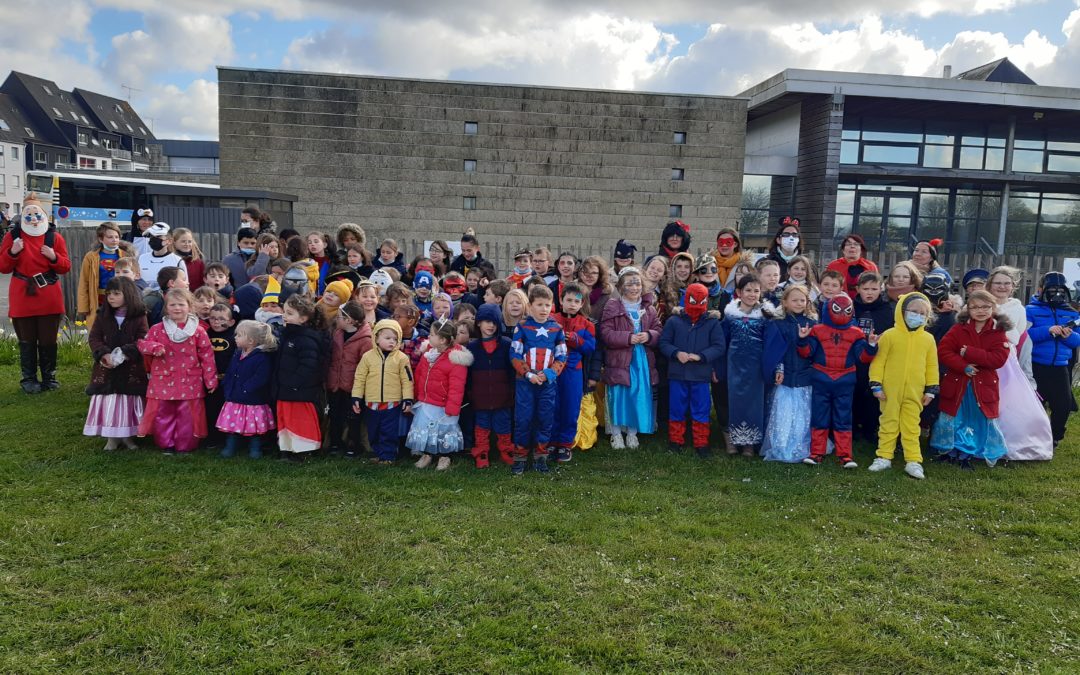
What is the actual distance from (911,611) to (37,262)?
345 inches

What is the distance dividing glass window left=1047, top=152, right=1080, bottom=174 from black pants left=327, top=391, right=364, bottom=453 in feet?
70.4

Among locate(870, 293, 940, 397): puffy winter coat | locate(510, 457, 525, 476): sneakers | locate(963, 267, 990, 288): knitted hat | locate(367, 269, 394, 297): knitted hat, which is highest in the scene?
locate(963, 267, 990, 288): knitted hat

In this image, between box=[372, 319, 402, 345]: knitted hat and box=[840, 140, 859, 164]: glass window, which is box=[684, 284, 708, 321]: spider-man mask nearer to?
box=[372, 319, 402, 345]: knitted hat

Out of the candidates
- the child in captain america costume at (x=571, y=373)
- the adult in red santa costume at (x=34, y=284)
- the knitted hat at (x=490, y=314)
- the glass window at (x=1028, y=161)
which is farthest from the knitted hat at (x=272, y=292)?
the glass window at (x=1028, y=161)

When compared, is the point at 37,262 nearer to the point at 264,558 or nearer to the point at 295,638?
the point at 264,558

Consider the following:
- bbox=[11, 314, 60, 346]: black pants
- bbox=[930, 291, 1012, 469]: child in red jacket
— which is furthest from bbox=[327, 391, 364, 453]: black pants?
bbox=[930, 291, 1012, 469]: child in red jacket

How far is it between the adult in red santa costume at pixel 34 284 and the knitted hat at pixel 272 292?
319 centimetres

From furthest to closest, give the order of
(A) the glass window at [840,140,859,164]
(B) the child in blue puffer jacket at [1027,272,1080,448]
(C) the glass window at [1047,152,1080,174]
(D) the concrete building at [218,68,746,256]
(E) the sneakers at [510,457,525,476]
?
(C) the glass window at [1047,152,1080,174] < (D) the concrete building at [218,68,746,256] < (A) the glass window at [840,140,859,164] < (B) the child in blue puffer jacket at [1027,272,1080,448] < (E) the sneakers at [510,457,525,476]

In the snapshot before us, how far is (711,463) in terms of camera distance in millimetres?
6281

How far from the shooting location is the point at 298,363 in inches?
231

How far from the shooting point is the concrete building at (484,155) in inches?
753

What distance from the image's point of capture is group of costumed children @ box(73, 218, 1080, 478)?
5938 millimetres

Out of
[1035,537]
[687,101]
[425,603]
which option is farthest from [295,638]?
[687,101]

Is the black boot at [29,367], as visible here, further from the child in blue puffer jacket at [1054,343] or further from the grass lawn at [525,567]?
the child in blue puffer jacket at [1054,343]
